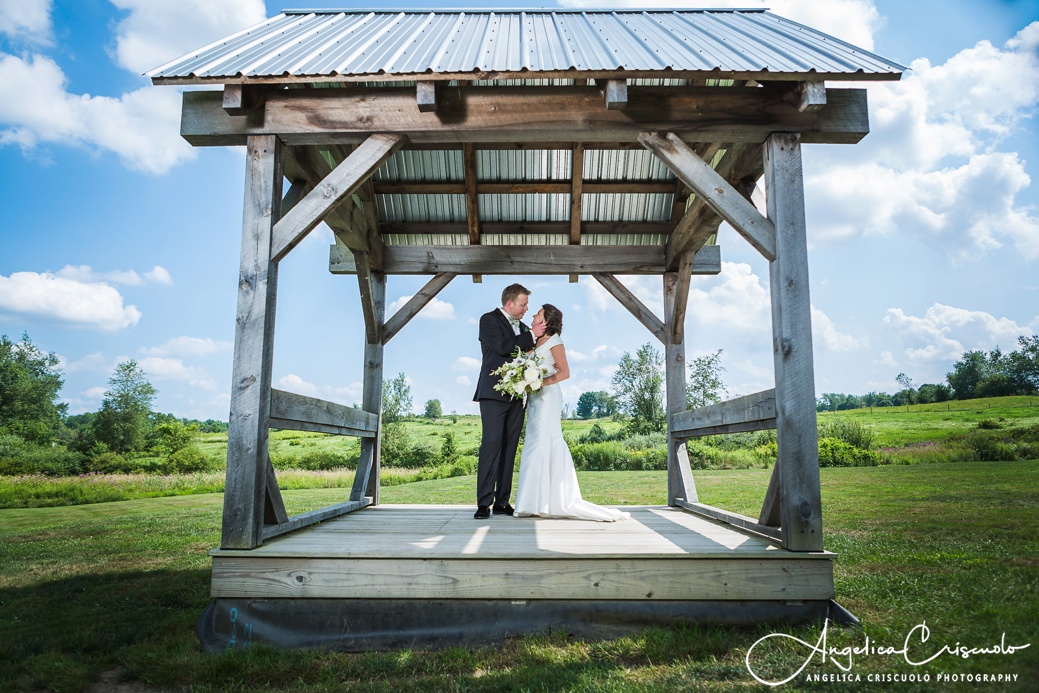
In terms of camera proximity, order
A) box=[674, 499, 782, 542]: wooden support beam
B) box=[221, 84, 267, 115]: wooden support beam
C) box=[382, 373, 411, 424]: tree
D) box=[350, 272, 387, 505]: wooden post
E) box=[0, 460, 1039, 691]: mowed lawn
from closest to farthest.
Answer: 1. box=[0, 460, 1039, 691]: mowed lawn
2. box=[221, 84, 267, 115]: wooden support beam
3. box=[674, 499, 782, 542]: wooden support beam
4. box=[350, 272, 387, 505]: wooden post
5. box=[382, 373, 411, 424]: tree

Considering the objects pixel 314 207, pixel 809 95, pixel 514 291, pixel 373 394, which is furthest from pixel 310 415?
pixel 809 95

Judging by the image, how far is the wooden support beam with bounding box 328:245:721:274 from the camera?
702cm

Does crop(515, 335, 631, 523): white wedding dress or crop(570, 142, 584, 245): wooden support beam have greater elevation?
crop(570, 142, 584, 245): wooden support beam

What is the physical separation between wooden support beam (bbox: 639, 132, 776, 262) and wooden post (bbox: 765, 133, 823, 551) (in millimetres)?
85

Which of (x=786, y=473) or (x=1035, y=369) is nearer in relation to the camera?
Answer: (x=786, y=473)

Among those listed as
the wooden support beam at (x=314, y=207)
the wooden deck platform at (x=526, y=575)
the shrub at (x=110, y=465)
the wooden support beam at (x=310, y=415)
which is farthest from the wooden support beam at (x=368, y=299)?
the shrub at (x=110, y=465)

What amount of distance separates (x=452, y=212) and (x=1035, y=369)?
57.7 feet

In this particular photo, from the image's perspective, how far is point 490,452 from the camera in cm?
566

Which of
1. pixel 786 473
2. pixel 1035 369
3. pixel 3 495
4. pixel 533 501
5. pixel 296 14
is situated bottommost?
pixel 3 495

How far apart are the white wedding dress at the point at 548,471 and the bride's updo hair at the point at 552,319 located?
0.22 m

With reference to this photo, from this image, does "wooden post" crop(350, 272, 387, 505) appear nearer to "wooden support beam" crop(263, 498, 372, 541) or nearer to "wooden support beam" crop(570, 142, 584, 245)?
"wooden support beam" crop(263, 498, 372, 541)

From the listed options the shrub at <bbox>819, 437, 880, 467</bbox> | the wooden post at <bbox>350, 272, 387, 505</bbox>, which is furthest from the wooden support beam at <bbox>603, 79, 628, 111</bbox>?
the shrub at <bbox>819, 437, 880, 467</bbox>

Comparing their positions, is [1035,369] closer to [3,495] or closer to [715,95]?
[715,95]

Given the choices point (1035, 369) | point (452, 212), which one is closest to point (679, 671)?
point (452, 212)
